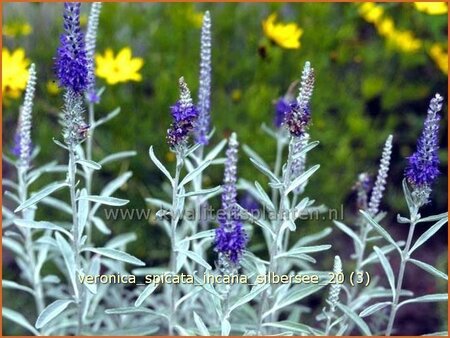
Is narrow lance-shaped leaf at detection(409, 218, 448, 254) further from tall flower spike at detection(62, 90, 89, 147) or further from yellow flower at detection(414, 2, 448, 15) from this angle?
yellow flower at detection(414, 2, 448, 15)

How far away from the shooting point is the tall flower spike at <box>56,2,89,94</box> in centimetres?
207

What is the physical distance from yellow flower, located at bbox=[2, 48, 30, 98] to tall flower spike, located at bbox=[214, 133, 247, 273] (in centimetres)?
141

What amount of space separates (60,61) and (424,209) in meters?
2.80

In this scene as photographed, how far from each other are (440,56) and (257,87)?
1236mm

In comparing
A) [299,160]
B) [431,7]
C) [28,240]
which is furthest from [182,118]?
[431,7]

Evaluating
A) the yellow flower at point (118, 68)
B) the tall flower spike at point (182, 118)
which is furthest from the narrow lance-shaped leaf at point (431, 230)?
the yellow flower at point (118, 68)

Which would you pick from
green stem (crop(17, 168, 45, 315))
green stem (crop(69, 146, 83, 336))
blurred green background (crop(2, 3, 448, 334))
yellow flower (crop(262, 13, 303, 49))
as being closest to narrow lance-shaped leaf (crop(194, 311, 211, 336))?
green stem (crop(69, 146, 83, 336))

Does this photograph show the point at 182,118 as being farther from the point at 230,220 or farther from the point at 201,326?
the point at 201,326

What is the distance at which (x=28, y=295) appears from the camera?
3438 millimetres

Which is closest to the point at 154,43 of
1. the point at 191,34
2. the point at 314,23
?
the point at 191,34

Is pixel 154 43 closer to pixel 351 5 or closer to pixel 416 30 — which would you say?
pixel 351 5

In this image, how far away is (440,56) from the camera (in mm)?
4289

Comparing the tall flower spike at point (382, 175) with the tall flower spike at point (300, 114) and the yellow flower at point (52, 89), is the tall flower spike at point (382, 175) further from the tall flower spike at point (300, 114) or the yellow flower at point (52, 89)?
the yellow flower at point (52, 89)

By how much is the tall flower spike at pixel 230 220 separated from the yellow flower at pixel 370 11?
2.42m
